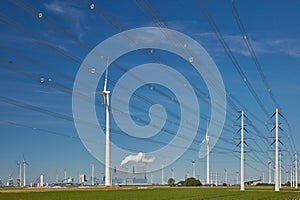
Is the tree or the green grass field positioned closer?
the green grass field

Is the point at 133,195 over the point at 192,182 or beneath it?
over

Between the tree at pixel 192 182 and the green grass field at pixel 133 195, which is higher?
the green grass field at pixel 133 195

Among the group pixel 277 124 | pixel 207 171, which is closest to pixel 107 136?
pixel 277 124

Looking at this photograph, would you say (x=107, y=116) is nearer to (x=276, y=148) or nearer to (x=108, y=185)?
(x=108, y=185)

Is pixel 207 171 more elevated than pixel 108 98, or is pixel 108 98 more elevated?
pixel 108 98

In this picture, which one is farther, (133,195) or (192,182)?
(192,182)

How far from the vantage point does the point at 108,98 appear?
4284 inches

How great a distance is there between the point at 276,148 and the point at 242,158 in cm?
719

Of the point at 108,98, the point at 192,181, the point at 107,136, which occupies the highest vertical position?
the point at 108,98

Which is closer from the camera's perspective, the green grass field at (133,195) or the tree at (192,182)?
the green grass field at (133,195)

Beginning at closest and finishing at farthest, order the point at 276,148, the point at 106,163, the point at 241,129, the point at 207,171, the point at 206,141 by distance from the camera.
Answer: the point at 106,163 < the point at 276,148 < the point at 241,129 < the point at 207,171 < the point at 206,141

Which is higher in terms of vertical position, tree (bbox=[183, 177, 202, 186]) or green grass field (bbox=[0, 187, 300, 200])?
green grass field (bbox=[0, 187, 300, 200])

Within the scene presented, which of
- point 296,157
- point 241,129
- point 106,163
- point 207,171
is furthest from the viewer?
point 296,157

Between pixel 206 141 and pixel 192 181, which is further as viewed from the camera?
pixel 192 181
